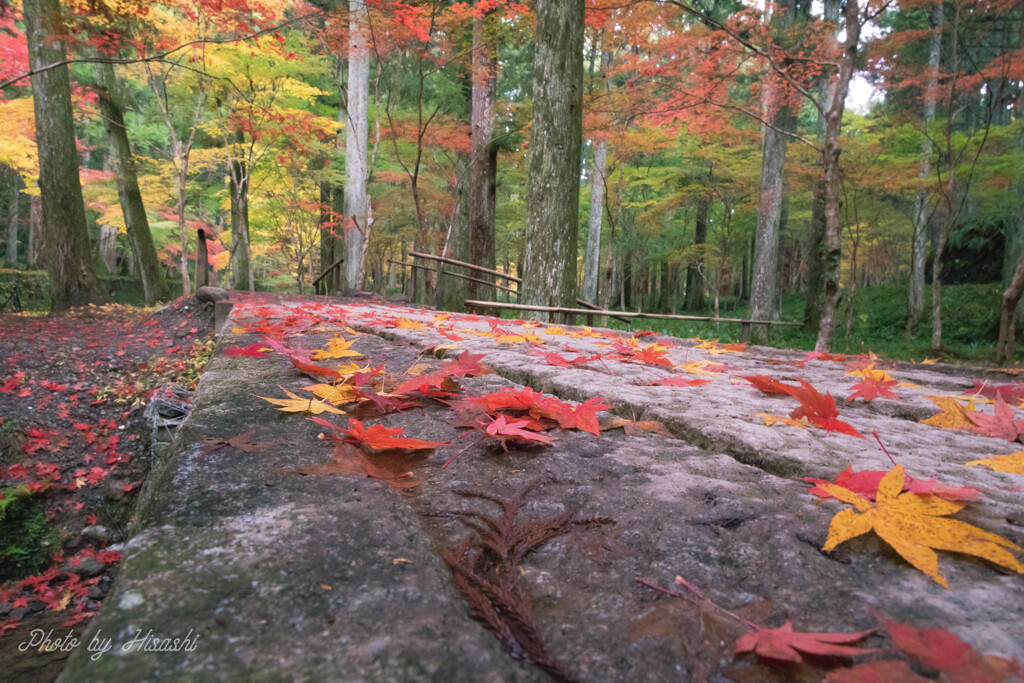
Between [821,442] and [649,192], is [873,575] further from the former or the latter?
[649,192]

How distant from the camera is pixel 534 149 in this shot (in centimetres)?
480

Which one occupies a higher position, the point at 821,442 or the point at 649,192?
the point at 649,192

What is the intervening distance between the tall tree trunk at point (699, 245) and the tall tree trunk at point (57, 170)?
15.0m

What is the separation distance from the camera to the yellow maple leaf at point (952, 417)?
120cm

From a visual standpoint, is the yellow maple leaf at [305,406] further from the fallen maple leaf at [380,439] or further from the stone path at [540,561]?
the fallen maple leaf at [380,439]

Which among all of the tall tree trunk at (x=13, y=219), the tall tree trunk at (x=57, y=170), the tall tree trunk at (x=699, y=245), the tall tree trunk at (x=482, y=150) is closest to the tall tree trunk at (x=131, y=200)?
the tall tree trunk at (x=57, y=170)

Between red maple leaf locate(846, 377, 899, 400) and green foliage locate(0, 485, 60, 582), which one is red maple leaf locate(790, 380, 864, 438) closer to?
red maple leaf locate(846, 377, 899, 400)

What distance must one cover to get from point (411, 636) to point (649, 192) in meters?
21.6

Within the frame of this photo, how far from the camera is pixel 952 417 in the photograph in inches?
48.0

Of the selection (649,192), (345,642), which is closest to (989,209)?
(649,192)

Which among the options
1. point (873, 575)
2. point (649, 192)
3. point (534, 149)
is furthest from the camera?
point (649, 192)

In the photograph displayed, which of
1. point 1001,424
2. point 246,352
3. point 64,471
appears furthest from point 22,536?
point 1001,424

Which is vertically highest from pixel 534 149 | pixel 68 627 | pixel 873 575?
pixel 534 149

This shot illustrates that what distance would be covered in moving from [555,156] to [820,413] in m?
4.16
